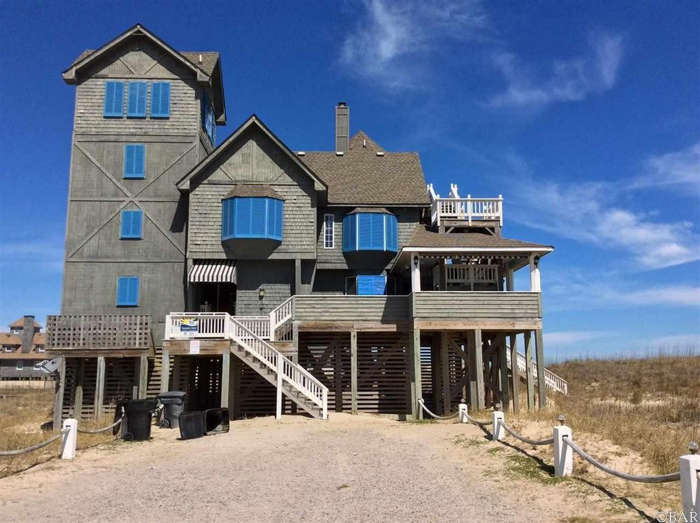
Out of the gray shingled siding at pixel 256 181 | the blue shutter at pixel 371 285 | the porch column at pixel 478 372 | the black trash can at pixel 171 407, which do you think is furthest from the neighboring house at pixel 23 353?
the porch column at pixel 478 372

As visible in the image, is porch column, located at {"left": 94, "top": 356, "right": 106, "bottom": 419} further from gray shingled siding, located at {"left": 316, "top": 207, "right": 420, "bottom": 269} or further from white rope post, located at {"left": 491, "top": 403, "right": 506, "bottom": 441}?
white rope post, located at {"left": 491, "top": 403, "right": 506, "bottom": 441}

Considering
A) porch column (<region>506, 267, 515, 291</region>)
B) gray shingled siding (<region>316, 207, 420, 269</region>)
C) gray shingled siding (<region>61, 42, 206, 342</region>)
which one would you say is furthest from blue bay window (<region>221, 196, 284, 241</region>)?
porch column (<region>506, 267, 515, 291</region>)

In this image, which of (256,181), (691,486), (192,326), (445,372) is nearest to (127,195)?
(256,181)

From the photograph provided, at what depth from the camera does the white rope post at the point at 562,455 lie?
1008cm

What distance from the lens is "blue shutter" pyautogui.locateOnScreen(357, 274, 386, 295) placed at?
84.8 feet

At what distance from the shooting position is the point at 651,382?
3672 cm

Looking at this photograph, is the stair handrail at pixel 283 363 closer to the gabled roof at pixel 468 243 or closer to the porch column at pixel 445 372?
the porch column at pixel 445 372

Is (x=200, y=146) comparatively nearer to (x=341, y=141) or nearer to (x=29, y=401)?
(x=341, y=141)

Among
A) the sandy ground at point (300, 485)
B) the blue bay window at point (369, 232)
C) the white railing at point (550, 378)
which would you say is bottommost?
the sandy ground at point (300, 485)

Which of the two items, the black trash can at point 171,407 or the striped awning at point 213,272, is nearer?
the black trash can at point 171,407

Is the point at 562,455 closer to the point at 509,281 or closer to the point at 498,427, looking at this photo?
the point at 498,427

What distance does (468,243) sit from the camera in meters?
22.8

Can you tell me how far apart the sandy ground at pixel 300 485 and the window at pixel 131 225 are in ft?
→ 38.0

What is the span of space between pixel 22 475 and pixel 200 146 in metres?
17.4
